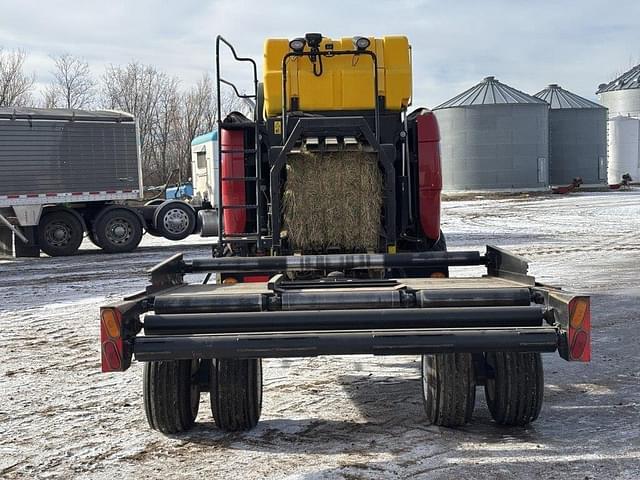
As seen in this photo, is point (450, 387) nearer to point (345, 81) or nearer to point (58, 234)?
point (345, 81)

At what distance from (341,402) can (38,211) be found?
14.7 m

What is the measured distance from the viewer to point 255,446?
4.84 m

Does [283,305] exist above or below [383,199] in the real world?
below

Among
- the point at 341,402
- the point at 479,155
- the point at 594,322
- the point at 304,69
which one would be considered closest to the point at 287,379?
the point at 341,402

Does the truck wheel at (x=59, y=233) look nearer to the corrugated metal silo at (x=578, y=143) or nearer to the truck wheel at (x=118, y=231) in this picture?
the truck wheel at (x=118, y=231)

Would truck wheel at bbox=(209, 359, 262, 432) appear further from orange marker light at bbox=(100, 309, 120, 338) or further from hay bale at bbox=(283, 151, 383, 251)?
hay bale at bbox=(283, 151, 383, 251)

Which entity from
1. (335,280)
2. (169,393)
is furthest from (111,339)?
(335,280)

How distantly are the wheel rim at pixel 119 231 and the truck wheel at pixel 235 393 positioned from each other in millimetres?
15194

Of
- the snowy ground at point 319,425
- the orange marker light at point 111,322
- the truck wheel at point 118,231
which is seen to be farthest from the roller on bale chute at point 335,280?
the truck wheel at point 118,231

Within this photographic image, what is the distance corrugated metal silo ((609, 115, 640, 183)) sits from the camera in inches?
2341

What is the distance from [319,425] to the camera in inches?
207

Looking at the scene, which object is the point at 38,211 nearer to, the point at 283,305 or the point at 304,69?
the point at 304,69

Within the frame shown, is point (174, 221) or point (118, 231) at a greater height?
point (174, 221)

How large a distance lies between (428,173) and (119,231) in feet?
46.8
